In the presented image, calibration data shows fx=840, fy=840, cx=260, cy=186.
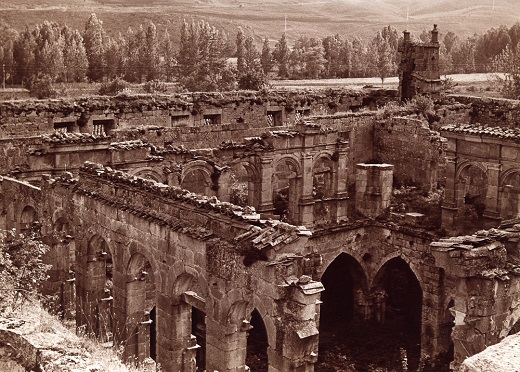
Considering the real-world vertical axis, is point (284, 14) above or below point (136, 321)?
above

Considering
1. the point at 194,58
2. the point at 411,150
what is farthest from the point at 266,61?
the point at 411,150

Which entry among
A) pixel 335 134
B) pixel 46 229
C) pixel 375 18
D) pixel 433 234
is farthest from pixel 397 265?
pixel 375 18

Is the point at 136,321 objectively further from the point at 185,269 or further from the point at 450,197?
the point at 450,197

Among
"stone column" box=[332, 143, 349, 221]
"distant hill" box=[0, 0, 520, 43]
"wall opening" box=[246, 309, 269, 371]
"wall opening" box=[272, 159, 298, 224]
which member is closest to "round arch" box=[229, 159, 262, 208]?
"wall opening" box=[272, 159, 298, 224]

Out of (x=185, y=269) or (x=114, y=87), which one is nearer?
(x=185, y=269)

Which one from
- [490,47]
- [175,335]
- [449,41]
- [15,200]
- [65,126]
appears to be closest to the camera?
[175,335]

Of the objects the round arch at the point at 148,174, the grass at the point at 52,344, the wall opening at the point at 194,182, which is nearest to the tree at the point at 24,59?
the wall opening at the point at 194,182
